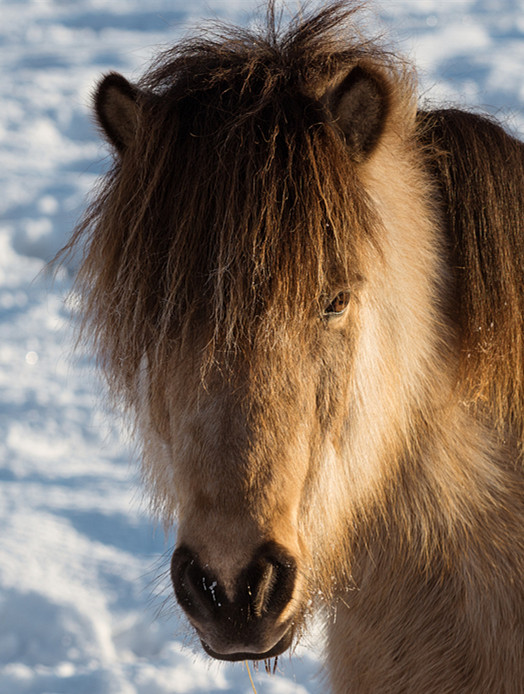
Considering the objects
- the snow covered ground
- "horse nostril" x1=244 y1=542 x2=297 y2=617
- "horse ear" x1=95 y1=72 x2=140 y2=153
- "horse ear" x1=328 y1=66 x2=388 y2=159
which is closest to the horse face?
"horse nostril" x1=244 y1=542 x2=297 y2=617

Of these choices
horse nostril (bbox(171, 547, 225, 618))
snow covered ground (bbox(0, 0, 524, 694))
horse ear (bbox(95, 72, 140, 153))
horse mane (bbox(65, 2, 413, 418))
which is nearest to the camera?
horse nostril (bbox(171, 547, 225, 618))

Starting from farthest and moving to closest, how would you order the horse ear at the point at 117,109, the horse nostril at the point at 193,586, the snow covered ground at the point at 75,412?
the snow covered ground at the point at 75,412 < the horse ear at the point at 117,109 < the horse nostril at the point at 193,586

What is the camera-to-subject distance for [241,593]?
1.35m

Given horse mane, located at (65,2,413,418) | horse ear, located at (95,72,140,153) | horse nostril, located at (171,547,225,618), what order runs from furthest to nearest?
horse ear, located at (95,72,140,153), horse mane, located at (65,2,413,418), horse nostril, located at (171,547,225,618)

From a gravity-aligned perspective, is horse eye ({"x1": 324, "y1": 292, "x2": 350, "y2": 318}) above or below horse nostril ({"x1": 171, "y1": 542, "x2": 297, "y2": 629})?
above

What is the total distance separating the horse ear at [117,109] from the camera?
65.2 inches

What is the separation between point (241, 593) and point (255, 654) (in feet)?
0.52

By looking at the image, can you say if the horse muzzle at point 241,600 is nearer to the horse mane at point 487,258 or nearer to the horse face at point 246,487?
the horse face at point 246,487

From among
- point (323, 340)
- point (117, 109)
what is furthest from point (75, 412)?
point (323, 340)

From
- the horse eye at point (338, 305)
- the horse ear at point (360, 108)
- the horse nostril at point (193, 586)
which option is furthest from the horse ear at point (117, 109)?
the horse nostril at point (193, 586)

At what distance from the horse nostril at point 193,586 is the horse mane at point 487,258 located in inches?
28.6

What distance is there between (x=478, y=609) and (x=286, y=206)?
0.97 metres

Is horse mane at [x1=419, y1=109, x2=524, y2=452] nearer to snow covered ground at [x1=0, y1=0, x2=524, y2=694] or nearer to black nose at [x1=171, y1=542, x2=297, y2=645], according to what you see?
snow covered ground at [x1=0, y1=0, x2=524, y2=694]

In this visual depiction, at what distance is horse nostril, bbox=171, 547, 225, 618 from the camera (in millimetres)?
1347
